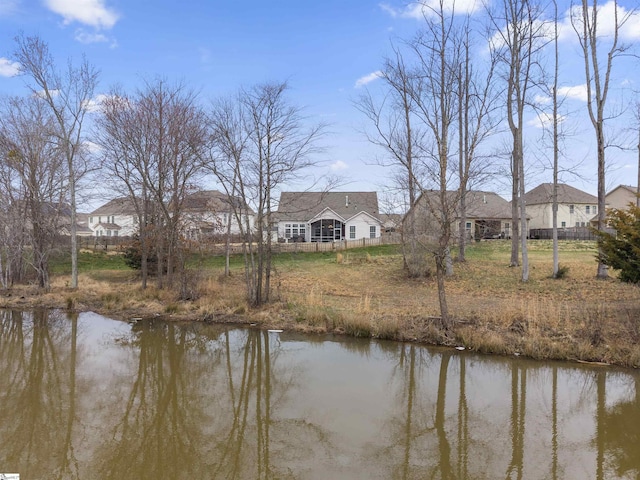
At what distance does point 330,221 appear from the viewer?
133 feet

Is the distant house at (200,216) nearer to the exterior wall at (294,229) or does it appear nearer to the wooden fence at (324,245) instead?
the wooden fence at (324,245)

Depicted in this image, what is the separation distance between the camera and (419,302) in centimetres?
1421

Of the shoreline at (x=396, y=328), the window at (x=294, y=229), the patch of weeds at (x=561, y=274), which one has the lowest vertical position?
the shoreline at (x=396, y=328)

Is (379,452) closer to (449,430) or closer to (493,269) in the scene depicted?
(449,430)

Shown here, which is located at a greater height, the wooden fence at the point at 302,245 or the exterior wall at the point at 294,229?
the exterior wall at the point at 294,229

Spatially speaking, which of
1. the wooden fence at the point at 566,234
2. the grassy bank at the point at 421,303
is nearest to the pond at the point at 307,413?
the grassy bank at the point at 421,303

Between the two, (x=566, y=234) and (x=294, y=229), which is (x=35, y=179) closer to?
(x=294, y=229)

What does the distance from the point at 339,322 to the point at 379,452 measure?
637cm

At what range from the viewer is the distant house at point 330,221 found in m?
39.7

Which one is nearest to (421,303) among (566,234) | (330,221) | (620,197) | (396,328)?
(396,328)

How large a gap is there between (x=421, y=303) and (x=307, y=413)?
7992 millimetres

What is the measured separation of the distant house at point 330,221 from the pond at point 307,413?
29.1 metres

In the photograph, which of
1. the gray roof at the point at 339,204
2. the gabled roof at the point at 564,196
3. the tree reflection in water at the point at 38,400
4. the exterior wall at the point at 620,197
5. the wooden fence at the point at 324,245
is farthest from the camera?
the gabled roof at the point at 564,196

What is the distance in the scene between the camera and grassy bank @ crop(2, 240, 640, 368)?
9656 millimetres
